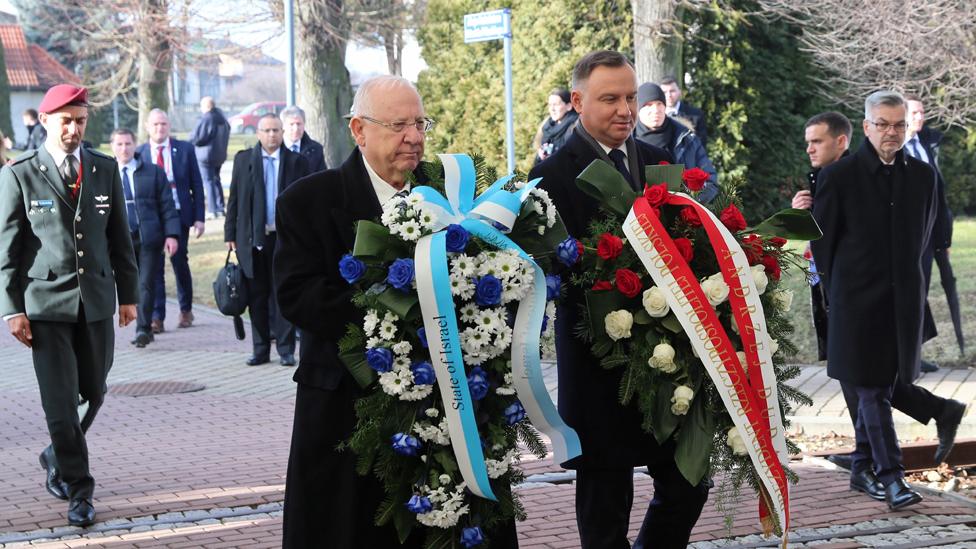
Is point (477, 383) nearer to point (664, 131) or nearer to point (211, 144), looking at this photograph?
point (664, 131)

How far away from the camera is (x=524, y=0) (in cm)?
2106

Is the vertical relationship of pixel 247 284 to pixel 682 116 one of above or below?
below

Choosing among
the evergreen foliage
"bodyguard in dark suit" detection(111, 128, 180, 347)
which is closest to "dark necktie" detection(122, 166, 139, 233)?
"bodyguard in dark suit" detection(111, 128, 180, 347)

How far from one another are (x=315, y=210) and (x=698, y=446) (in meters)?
1.50

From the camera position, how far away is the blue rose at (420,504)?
4043 mm

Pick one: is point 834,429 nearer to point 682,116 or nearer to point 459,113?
point 682,116

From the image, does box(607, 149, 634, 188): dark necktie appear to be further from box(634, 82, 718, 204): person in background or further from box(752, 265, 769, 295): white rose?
box(634, 82, 718, 204): person in background

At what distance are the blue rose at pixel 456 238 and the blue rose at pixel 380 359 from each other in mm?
370

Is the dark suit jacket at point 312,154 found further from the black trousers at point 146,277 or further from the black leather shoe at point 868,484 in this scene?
the black leather shoe at point 868,484

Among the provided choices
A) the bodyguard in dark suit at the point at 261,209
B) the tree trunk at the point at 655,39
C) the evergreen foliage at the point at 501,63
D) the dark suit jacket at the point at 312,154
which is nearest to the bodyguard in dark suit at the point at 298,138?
the dark suit jacket at the point at 312,154

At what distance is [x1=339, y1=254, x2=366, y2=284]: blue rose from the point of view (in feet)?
13.4

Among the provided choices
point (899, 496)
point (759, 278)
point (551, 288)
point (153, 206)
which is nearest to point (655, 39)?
point (153, 206)

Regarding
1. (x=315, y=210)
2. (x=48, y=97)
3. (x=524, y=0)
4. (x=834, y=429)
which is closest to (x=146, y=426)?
(x=48, y=97)

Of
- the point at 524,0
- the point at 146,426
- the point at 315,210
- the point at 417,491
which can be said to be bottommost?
the point at 146,426
